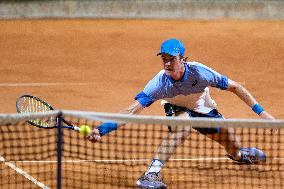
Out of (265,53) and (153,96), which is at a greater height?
(265,53)

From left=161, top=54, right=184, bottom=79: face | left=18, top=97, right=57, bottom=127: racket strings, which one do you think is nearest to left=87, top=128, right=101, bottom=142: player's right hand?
left=161, top=54, right=184, bottom=79: face

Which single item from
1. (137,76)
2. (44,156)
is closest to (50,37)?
(137,76)

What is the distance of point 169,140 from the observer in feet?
27.9

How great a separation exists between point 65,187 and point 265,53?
34.1ft

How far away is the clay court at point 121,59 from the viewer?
43.5 ft

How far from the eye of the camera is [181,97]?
8766 millimetres

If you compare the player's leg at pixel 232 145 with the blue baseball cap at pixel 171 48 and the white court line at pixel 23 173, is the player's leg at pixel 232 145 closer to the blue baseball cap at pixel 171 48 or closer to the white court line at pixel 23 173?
the blue baseball cap at pixel 171 48

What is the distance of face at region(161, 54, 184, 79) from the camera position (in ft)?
27.3

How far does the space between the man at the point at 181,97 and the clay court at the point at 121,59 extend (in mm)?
516

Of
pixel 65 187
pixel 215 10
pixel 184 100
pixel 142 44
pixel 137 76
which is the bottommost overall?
pixel 65 187

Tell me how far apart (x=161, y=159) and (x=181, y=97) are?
2.57 feet

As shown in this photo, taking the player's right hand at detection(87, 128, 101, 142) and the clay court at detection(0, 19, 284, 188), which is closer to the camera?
the player's right hand at detection(87, 128, 101, 142)

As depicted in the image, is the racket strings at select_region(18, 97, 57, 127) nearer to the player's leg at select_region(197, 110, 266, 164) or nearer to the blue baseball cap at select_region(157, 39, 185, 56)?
the blue baseball cap at select_region(157, 39, 185, 56)

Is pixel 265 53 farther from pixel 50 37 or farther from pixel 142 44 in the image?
pixel 50 37
